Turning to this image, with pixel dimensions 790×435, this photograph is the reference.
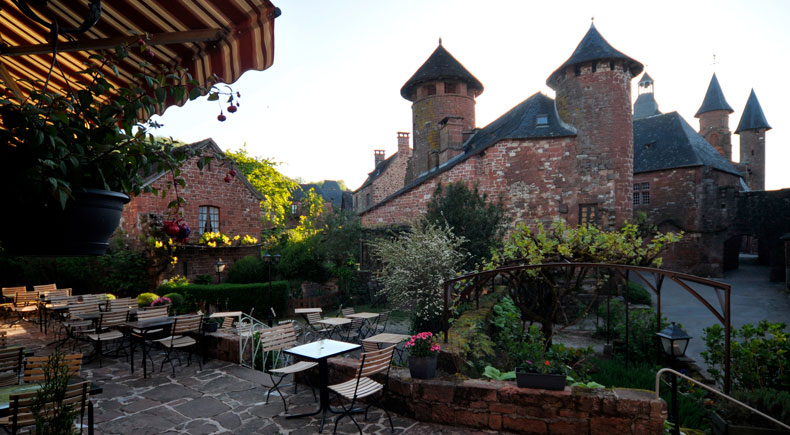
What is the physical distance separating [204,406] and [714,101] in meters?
38.8

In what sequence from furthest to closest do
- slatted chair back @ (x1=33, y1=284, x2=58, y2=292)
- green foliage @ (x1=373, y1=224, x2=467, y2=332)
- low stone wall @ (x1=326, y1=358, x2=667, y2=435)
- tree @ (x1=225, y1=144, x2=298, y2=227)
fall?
tree @ (x1=225, y1=144, x2=298, y2=227)
slatted chair back @ (x1=33, y1=284, x2=58, y2=292)
green foliage @ (x1=373, y1=224, x2=467, y2=332)
low stone wall @ (x1=326, y1=358, x2=667, y2=435)

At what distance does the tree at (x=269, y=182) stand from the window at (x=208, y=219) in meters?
9.48

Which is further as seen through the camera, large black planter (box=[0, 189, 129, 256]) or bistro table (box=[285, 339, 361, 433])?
bistro table (box=[285, 339, 361, 433])

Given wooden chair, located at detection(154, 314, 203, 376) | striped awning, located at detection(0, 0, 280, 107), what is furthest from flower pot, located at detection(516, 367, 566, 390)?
wooden chair, located at detection(154, 314, 203, 376)

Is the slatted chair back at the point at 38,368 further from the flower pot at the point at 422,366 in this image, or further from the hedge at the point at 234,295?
the hedge at the point at 234,295

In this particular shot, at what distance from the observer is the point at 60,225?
4.68 ft

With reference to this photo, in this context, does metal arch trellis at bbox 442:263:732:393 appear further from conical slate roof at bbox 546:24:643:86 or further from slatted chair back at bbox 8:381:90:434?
conical slate roof at bbox 546:24:643:86

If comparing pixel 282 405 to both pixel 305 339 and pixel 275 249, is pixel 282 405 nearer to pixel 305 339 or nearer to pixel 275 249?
pixel 305 339

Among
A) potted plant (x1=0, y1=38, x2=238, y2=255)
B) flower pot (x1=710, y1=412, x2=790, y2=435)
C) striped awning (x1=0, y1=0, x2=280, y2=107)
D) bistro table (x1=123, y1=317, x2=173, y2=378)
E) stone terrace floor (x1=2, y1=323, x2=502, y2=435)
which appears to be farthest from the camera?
bistro table (x1=123, y1=317, x2=173, y2=378)

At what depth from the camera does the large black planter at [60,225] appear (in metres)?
1.38

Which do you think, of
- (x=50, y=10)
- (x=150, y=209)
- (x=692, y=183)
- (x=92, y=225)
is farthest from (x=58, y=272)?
(x=692, y=183)

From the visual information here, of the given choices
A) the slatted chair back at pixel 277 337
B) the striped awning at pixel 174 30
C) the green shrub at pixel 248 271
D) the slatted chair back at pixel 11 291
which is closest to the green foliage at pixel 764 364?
the slatted chair back at pixel 277 337

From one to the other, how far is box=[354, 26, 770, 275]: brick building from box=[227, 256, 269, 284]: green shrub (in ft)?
16.5

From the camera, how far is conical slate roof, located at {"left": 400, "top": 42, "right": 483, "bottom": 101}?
2231 centimetres
